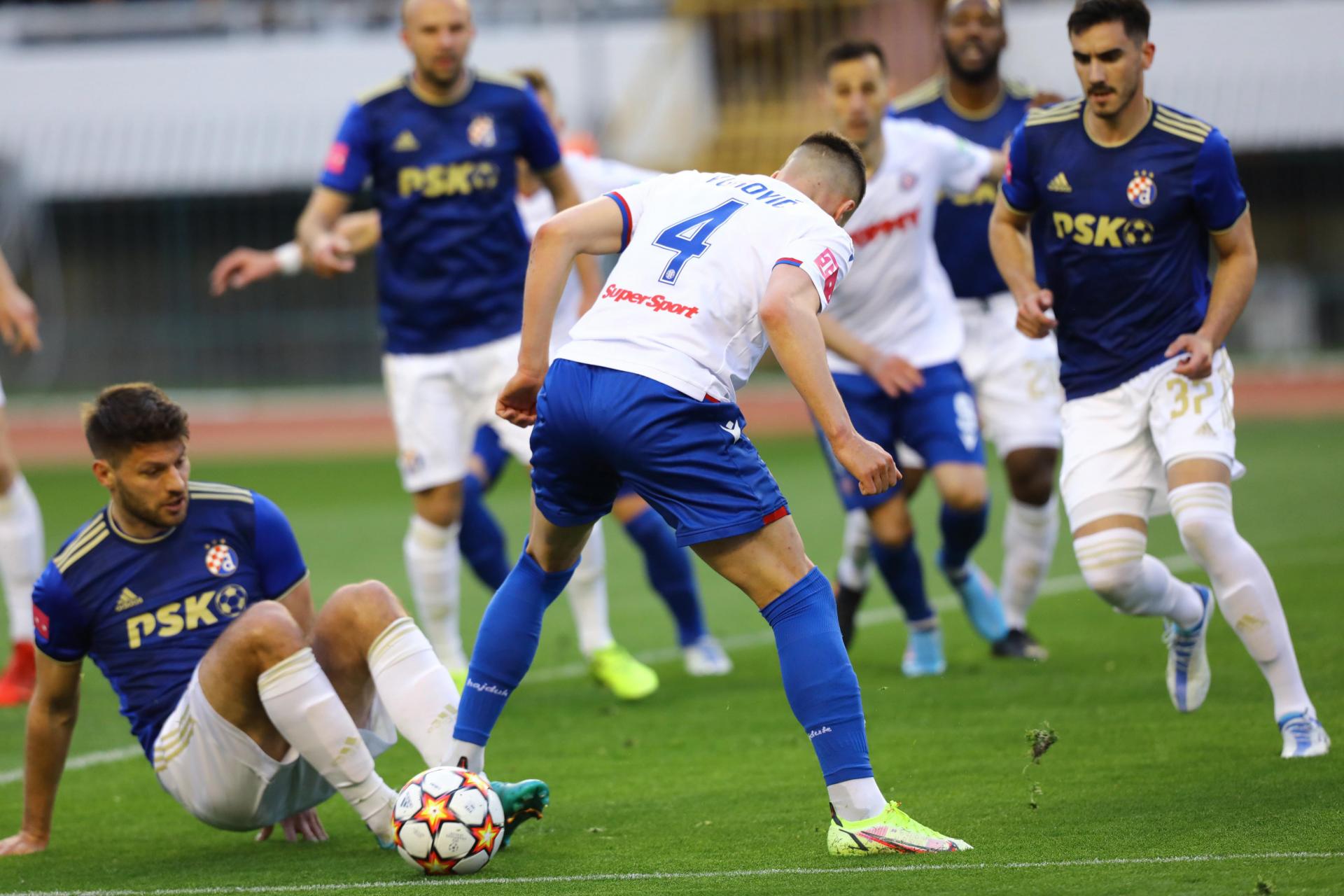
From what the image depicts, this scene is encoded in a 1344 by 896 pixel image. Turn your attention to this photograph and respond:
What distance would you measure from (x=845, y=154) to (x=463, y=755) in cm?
192

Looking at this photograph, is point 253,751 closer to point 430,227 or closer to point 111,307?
point 430,227

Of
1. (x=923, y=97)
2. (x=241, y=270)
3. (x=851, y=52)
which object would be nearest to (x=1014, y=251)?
(x=851, y=52)

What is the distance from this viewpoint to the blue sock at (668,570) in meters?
7.83

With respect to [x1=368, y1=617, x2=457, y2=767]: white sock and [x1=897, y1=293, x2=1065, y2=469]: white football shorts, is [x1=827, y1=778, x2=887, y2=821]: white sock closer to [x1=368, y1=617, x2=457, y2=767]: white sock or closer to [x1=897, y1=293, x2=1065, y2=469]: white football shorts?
[x1=368, y1=617, x2=457, y2=767]: white sock

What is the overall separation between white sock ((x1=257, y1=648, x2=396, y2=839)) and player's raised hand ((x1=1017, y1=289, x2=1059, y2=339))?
2.43 meters

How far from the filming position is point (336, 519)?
14477 millimetres

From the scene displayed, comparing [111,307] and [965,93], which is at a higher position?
[965,93]

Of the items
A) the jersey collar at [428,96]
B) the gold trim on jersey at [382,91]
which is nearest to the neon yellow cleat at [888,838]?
the jersey collar at [428,96]

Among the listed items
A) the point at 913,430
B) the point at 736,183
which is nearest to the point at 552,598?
the point at 736,183

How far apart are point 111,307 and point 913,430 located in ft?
75.8

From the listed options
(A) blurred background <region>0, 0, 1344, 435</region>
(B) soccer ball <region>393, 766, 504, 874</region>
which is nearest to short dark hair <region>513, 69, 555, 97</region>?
(B) soccer ball <region>393, 766, 504, 874</region>

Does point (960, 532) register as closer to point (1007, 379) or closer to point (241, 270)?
point (1007, 379)

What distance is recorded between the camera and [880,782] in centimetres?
552

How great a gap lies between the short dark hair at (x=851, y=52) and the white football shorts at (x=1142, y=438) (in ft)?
6.68
